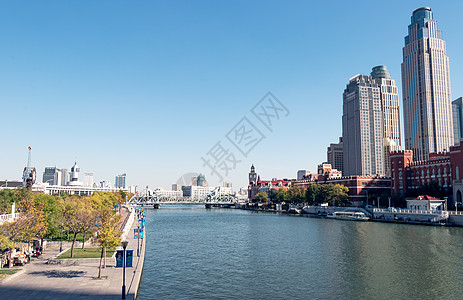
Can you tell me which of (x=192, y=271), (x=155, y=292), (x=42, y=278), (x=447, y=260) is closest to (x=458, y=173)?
(x=447, y=260)

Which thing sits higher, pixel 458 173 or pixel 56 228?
pixel 458 173

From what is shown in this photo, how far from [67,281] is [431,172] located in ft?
420

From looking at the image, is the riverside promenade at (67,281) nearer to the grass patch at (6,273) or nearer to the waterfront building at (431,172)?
the grass patch at (6,273)

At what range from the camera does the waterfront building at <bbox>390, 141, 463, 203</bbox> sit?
11275 cm

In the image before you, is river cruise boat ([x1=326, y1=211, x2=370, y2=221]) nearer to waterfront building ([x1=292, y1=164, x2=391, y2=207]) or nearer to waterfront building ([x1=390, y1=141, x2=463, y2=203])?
waterfront building ([x1=390, y1=141, x2=463, y2=203])

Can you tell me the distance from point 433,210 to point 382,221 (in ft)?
49.5

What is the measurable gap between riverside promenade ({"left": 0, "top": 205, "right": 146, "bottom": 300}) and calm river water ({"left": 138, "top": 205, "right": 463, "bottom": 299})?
3.20m

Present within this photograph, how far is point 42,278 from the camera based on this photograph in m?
30.7

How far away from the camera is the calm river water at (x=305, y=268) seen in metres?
33.4

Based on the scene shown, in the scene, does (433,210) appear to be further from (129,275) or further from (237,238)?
(129,275)

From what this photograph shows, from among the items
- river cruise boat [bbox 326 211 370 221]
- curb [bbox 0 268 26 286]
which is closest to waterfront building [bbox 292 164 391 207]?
river cruise boat [bbox 326 211 370 221]

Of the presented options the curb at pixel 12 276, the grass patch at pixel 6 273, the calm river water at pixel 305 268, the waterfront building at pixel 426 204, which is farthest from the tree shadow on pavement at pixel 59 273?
the waterfront building at pixel 426 204

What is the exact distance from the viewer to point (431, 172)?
127 m

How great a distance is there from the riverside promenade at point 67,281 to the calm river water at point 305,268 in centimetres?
320
